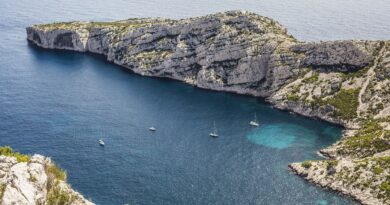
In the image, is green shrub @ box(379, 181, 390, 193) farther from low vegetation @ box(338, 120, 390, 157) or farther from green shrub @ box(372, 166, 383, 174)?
low vegetation @ box(338, 120, 390, 157)

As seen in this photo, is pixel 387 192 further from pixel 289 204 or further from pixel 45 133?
pixel 45 133

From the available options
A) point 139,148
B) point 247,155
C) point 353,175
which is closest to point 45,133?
point 139,148

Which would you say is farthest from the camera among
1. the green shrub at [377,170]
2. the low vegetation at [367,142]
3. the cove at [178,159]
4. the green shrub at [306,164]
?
the low vegetation at [367,142]

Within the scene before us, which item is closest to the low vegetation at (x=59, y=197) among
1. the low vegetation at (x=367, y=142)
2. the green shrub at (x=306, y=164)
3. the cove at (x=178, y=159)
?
the cove at (x=178, y=159)

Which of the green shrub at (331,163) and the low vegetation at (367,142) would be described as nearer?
the green shrub at (331,163)

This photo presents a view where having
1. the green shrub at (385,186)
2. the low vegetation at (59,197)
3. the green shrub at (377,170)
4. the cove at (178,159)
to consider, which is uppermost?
the low vegetation at (59,197)

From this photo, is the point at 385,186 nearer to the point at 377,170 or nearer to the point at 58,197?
the point at 377,170

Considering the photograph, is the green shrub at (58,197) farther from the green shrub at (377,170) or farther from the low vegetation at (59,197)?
the green shrub at (377,170)

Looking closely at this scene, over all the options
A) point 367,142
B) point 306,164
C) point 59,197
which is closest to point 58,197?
point 59,197
